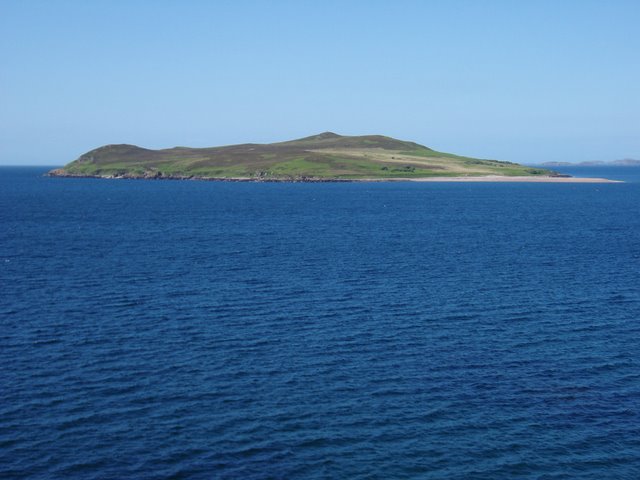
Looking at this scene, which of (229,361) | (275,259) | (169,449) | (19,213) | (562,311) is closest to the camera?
(169,449)

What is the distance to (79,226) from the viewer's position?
131m

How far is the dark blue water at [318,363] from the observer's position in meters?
36.7

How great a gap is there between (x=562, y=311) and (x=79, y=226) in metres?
93.7

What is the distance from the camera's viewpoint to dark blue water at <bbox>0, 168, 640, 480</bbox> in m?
36.7

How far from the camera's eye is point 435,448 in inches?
1486

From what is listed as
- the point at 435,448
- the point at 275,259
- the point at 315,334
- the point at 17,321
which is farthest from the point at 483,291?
the point at 17,321

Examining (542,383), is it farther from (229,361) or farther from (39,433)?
(39,433)

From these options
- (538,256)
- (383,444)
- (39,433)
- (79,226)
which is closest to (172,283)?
(39,433)

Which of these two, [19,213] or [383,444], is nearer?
[383,444]

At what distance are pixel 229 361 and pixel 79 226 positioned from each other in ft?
294

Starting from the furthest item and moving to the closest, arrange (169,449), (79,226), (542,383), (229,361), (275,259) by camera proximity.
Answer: (79,226) < (275,259) < (229,361) < (542,383) < (169,449)

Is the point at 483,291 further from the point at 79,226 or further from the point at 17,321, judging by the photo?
the point at 79,226

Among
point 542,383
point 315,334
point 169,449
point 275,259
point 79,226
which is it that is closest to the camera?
point 169,449

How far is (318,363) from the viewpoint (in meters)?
50.5
